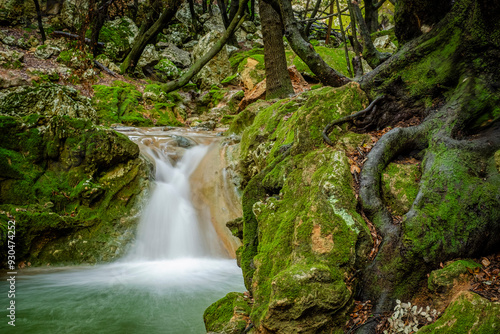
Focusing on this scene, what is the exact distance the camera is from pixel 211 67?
56.4ft

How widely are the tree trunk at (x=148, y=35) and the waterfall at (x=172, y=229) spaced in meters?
11.5

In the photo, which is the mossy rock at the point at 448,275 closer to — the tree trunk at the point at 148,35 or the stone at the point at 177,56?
the tree trunk at the point at 148,35

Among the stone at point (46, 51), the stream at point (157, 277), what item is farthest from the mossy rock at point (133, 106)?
the stream at point (157, 277)

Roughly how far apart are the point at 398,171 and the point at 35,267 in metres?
6.34

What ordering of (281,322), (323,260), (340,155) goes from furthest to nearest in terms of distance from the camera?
Result: (340,155), (323,260), (281,322)

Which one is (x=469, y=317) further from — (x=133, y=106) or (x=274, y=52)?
(x=133, y=106)

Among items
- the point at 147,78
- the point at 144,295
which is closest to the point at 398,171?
the point at 144,295

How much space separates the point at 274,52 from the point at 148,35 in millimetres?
11316

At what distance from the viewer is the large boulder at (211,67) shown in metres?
16.9

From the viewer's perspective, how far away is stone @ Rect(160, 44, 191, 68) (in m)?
20.5

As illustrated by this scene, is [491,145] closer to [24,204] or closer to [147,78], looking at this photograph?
[24,204]

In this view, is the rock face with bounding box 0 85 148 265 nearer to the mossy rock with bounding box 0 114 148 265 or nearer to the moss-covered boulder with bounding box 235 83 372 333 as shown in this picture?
the mossy rock with bounding box 0 114 148 265

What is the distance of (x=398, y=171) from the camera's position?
3.30 meters

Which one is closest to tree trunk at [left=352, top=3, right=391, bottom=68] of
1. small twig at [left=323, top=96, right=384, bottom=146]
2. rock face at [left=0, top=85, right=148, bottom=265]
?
small twig at [left=323, top=96, right=384, bottom=146]
